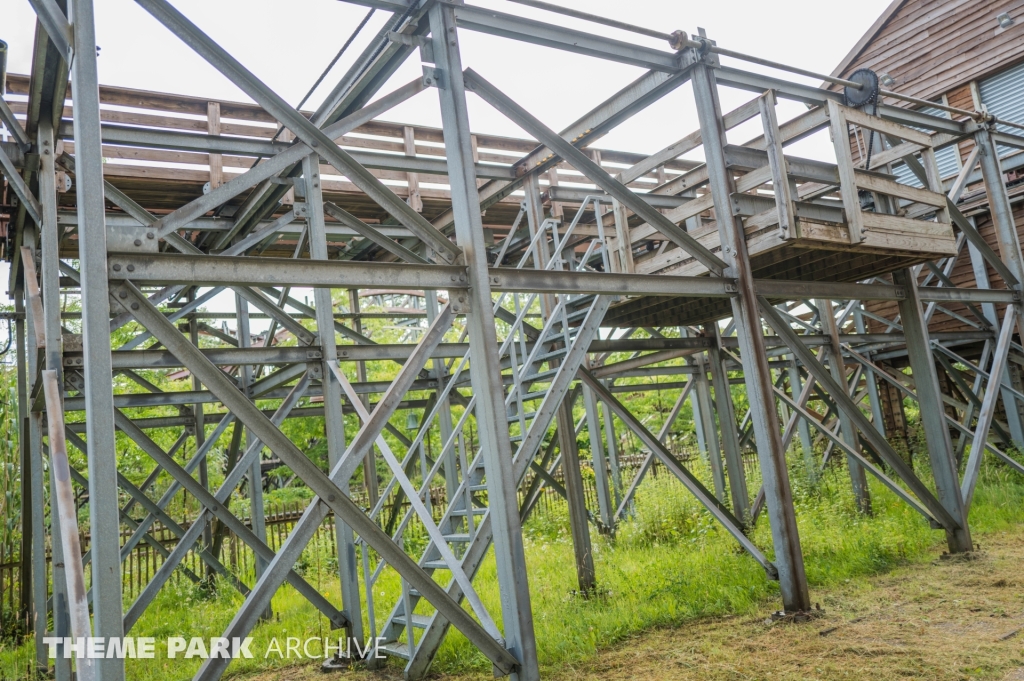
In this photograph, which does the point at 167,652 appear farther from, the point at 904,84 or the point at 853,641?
the point at 904,84

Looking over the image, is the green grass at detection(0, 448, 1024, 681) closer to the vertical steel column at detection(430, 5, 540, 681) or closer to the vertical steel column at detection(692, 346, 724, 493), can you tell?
the vertical steel column at detection(692, 346, 724, 493)

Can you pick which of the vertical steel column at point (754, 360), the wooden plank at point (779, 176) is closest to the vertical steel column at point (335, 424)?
the vertical steel column at point (754, 360)

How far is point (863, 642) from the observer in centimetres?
595

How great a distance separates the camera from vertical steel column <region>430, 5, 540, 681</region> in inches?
206

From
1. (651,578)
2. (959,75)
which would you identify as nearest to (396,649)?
(651,578)

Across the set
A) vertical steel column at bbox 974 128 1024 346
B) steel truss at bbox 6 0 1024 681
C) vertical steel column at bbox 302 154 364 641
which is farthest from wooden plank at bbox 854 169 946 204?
vertical steel column at bbox 302 154 364 641

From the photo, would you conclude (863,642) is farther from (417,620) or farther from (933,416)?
(933,416)

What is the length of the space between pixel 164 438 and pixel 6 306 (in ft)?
14.7

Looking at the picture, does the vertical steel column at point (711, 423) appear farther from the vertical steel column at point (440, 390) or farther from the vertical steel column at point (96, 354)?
the vertical steel column at point (96, 354)

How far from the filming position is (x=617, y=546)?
11000 millimetres

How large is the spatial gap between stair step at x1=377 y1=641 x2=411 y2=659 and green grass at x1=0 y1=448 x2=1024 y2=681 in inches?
13.1

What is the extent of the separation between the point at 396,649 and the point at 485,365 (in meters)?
2.98

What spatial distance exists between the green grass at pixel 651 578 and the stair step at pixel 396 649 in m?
0.33

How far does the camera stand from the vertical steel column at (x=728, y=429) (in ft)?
34.1
